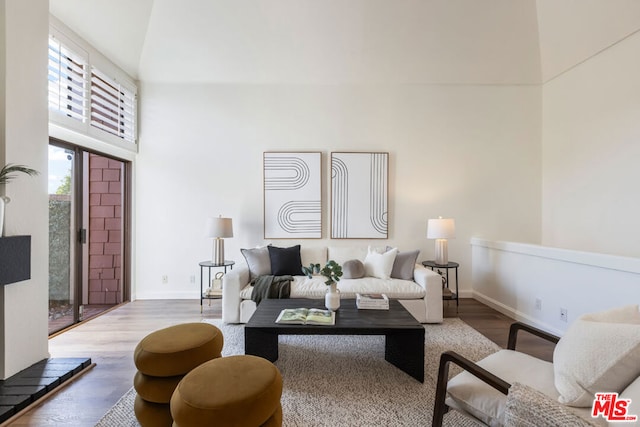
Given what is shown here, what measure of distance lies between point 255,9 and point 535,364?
445 cm

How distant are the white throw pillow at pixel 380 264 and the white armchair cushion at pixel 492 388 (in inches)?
74.6

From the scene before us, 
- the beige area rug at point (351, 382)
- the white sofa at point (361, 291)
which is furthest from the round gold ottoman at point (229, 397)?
the white sofa at point (361, 291)

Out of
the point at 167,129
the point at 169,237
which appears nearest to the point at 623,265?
the point at 169,237

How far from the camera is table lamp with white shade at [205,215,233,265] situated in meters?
3.68

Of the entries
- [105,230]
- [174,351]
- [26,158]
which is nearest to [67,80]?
[26,158]

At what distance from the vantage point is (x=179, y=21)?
3660mm

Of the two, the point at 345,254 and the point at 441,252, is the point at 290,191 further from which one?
the point at 441,252

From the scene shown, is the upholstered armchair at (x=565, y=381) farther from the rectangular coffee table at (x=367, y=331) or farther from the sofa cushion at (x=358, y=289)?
the sofa cushion at (x=358, y=289)

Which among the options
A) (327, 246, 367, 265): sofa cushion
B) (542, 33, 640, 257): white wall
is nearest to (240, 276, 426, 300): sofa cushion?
(327, 246, 367, 265): sofa cushion

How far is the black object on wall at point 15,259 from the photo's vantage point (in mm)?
1984

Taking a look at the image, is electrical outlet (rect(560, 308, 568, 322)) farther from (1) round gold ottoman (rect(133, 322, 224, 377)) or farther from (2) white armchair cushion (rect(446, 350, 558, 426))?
(1) round gold ottoman (rect(133, 322, 224, 377))

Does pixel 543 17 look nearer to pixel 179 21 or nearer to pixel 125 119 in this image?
pixel 179 21

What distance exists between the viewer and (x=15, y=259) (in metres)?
2.07

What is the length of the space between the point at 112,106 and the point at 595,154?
20.3 ft
